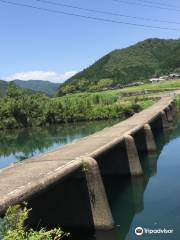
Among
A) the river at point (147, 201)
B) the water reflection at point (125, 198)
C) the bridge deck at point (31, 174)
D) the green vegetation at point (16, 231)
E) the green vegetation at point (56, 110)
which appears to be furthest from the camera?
the green vegetation at point (56, 110)

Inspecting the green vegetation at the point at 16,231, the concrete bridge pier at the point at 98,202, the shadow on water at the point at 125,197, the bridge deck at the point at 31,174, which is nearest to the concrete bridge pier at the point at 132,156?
the shadow on water at the point at 125,197

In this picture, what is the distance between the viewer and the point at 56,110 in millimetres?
77062

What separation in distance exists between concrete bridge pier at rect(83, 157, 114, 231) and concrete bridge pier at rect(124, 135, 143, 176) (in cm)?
823

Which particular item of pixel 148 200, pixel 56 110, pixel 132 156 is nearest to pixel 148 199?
pixel 148 200

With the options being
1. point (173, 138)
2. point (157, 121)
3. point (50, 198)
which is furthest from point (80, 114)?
point (50, 198)

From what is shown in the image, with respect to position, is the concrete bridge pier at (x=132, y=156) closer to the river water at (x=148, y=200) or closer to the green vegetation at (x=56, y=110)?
the river water at (x=148, y=200)

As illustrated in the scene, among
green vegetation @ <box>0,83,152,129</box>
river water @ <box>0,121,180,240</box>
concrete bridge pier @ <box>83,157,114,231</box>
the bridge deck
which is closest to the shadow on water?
river water @ <box>0,121,180,240</box>

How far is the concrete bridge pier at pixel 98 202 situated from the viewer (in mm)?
14727

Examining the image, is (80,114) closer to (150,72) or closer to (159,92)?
(159,92)

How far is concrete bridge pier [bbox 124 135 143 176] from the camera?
23.1 metres

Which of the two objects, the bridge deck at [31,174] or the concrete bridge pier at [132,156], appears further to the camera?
the concrete bridge pier at [132,156]

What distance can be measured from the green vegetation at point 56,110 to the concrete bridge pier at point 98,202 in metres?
53.8

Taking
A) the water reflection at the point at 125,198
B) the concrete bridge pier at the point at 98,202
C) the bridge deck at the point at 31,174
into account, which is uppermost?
the bridge deck at the point at 31,174

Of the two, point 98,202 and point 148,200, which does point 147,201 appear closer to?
point 148,200
